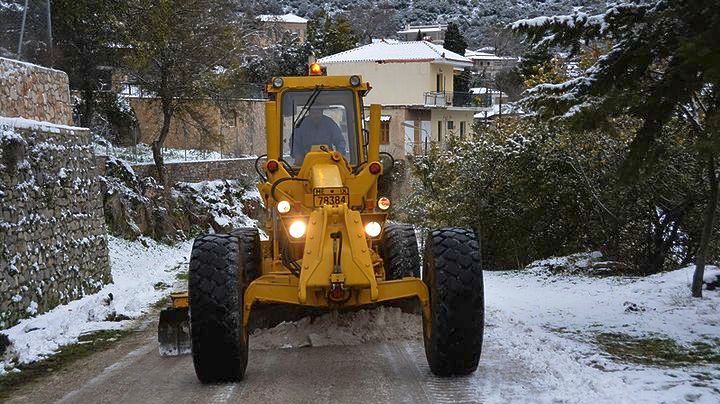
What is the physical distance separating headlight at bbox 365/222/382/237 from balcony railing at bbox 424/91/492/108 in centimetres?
4010

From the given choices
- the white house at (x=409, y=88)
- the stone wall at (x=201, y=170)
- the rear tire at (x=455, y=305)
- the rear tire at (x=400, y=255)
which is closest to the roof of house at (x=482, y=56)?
the white house at (x=409, y=88)

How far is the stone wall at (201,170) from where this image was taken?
2677 centimetres

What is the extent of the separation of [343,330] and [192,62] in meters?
19.8

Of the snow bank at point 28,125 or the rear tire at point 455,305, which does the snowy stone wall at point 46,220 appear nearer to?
Result: the snow bank at point 28,125

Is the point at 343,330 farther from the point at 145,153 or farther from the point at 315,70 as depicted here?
the point at 145,153

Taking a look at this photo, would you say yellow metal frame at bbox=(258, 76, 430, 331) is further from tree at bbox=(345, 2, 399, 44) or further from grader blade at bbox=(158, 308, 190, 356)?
tree at bbox=(345, 2, 399, 44)

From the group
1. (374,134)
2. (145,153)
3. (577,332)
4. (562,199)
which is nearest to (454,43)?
(145,153)

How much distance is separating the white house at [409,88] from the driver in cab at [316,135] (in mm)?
37244

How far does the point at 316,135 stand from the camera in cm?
905

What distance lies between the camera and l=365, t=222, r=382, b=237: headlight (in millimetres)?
8516

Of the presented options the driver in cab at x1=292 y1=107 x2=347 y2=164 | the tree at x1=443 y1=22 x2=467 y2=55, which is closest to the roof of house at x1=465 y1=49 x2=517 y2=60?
the tree at x1=443 y1=22 x2=467 y2=55

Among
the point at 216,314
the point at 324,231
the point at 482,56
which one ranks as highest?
the point at 482,56

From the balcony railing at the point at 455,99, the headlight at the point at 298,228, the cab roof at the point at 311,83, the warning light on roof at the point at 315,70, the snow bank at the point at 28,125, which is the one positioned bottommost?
the headlight at the point at 298,228

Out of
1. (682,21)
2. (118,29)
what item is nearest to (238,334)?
(682,21)
